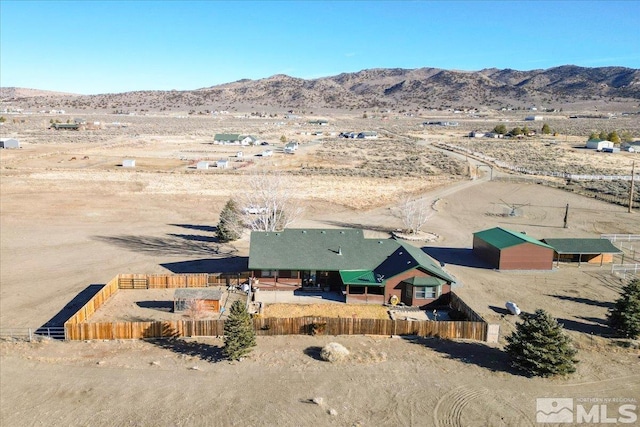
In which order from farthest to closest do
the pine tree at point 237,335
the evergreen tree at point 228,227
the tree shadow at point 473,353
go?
the evergreen tree at point 228,227 → the pine tree at point 237,335 → the tree shadow at point 473,353

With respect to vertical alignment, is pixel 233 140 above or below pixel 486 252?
above

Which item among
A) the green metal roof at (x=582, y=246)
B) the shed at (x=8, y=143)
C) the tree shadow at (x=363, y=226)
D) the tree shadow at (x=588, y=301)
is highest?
the shed at (x=8, y=143)

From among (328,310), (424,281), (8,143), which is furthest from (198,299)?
(8,143)

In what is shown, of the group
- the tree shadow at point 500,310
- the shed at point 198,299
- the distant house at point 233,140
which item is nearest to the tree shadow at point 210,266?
the shed at point 198,299

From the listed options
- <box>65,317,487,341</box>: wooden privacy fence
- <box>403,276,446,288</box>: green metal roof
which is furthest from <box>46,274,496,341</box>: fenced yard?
<box>403,276,446,288</box>: green metal roof

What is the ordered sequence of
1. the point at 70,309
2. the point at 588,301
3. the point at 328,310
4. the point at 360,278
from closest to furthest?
the point at 70,309
the point at 328,310
the point at 360,278
the point at 588,301

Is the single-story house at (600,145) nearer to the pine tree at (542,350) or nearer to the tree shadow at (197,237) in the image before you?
the tree shadow at (197,237)

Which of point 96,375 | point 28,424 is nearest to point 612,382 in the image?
point 96,375

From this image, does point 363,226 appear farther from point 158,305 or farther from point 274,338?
point 274,338
